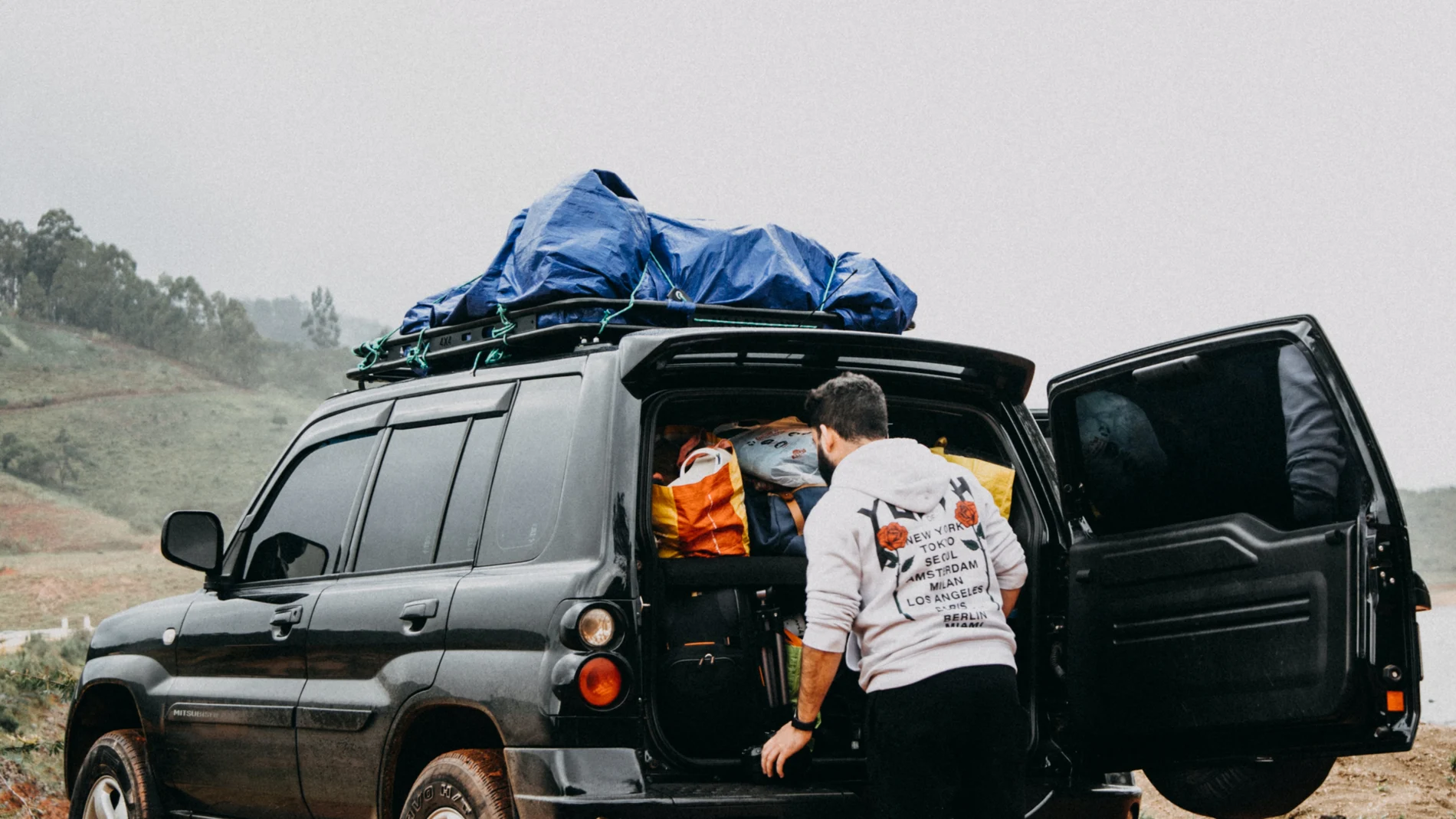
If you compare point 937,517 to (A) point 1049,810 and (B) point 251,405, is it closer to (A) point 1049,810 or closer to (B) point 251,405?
(A) point 1049,810

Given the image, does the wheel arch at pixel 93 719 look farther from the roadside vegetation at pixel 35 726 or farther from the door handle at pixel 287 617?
the roadside vegetation at pixel 35 726

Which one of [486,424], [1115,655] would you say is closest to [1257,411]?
[1115,655]

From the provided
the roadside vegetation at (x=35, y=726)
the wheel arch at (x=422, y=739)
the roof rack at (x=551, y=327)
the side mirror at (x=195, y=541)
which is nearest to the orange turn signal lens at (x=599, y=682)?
the wheel arch at (x=422, y=739)

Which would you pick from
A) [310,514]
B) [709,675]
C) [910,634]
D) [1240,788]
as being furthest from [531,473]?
[1240,788]

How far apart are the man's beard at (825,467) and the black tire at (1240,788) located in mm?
1341

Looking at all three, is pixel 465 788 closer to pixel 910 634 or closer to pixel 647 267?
pixel 910 634

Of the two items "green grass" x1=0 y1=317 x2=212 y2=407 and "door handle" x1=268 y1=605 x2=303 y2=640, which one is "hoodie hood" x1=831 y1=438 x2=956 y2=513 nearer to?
"door handle" x1=268 y1=605 x2=303 y2=640

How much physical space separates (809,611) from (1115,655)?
1.14 m

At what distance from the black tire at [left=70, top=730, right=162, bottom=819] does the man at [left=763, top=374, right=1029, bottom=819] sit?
2.99 m

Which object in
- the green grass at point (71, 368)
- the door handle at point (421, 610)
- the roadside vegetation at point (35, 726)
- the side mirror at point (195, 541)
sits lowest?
the roadside vegetation at point (35, 726)

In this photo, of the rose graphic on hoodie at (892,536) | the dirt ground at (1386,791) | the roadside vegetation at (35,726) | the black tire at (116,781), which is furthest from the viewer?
the roadside vegetation at (35,726)

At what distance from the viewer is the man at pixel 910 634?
140 inches

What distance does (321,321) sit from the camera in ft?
373

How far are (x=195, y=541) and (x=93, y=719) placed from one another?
1.30 metres
